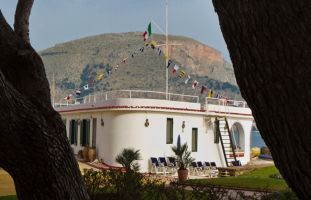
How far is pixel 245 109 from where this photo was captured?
30.1m

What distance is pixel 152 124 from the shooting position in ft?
78.8

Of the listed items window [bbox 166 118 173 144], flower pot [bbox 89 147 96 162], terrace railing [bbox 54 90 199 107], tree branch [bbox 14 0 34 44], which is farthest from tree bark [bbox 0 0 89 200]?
flower pot [bbox 89 147 96 162]

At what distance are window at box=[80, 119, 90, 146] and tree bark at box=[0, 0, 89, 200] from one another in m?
22.4

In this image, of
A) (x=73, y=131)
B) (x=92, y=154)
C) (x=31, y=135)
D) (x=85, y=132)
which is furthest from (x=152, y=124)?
(x=31, y=135)

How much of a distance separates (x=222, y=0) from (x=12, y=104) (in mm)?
2616

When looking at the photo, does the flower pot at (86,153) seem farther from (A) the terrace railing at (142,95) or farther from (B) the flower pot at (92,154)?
(A) the terrace railing at (142,95)

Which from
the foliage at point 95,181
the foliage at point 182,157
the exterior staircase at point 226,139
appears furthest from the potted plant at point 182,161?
the foliage at point 95,181

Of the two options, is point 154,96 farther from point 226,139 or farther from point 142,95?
point 226,139

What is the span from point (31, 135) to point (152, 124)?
64.3 feet

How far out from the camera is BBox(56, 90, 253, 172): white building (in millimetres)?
23703

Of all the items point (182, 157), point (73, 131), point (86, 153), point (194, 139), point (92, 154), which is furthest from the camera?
point (73, 131)

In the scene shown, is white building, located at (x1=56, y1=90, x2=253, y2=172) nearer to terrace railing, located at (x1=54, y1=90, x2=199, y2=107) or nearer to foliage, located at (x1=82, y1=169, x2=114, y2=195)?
terrace railing, located at (x1=54, y1=90, x2=199, y2=107)

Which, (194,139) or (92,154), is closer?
(92,154)

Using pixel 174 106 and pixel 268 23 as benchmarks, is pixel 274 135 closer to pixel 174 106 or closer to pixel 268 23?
pixel 268 23
